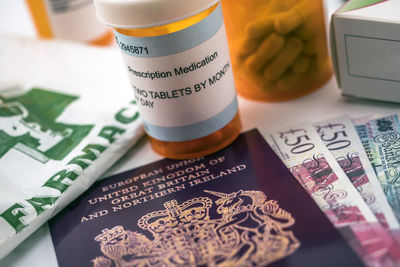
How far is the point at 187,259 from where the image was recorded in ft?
1.17

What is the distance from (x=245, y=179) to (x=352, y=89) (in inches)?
5.5

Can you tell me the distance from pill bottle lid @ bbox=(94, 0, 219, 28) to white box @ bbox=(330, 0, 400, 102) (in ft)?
0.41

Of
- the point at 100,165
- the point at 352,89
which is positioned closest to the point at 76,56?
the point at 100,165

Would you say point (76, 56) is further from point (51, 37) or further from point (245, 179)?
point (245, 179)

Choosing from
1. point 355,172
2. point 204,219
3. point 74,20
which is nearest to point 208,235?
point 204,219

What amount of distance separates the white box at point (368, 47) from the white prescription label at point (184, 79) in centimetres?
10

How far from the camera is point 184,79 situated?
16.2 inches

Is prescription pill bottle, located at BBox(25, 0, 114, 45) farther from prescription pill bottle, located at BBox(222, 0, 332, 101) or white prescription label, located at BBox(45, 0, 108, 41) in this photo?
prescription pill bottle, located at BBox(222, 0, 332, 101)

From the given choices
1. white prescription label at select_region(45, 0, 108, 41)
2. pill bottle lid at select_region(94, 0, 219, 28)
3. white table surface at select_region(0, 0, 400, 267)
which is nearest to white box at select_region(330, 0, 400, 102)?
white table surface at select_region(0, 0, 400, 267)

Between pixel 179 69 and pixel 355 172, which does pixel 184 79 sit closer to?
pixel 179 69

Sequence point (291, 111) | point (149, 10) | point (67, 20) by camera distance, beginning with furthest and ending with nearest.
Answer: point (67, 20)
point (291, 111)
point (149, 10)

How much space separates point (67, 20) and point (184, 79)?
29cm

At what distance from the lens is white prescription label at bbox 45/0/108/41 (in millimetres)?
626

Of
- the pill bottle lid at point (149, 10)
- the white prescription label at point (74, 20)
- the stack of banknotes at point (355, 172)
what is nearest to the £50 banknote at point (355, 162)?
the stack of banknotes at point (355, 172)
